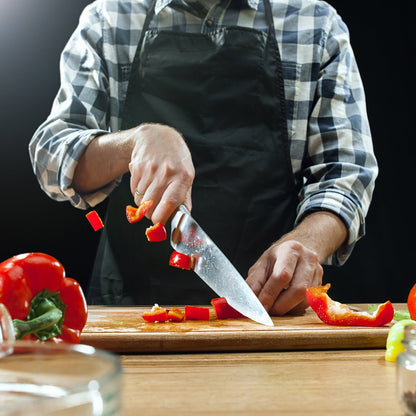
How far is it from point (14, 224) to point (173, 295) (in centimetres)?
84

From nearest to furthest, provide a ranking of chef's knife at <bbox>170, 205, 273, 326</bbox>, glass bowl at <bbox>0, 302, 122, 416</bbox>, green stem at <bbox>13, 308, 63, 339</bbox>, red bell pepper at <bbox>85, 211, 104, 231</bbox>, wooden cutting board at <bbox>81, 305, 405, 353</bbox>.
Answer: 1. glass bowl at <bbox>0, 302, 122, 416</bbox>
2. green stem at <bbox>13, 308, 63, 339</bbox>
3. wooden cutting board at <bbox>81, 305, 405, 353</bbox>
4. chef's knife at <bbox>170, 205, 273, 326</bbox>
5. red bell pepper at <bbox>85, 211, 104, 231</bbox>

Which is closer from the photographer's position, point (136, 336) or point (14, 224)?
point (136, 336)

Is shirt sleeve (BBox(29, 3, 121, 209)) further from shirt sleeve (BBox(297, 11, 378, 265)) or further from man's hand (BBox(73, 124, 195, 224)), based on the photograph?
shirt sleeve (BBox(297, 11, 378, 265))

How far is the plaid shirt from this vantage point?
1.64 metres

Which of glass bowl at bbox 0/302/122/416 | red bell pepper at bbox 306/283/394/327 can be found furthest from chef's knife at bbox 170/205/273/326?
glass bowl at bbox 0/302/122/416

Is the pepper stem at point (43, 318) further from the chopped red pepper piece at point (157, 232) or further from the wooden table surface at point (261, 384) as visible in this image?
the chopped red pepper piece at point (157, 232)

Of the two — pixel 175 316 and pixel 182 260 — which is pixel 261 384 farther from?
pixel 182 260

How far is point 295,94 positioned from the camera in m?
1.72

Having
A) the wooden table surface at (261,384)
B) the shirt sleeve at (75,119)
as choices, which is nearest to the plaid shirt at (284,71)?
the shirt sleeve at (75,119)

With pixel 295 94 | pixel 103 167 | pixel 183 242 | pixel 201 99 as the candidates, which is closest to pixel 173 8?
pixel 201 99

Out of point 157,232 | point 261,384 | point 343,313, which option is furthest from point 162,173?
point 261,384

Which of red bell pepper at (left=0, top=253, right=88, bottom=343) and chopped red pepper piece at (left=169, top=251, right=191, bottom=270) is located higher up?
red bell pepper at (left=0, top=253, right=88, bottom=343)

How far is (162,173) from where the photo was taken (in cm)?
117

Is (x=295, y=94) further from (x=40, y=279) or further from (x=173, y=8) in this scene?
(x=40, y=279)
